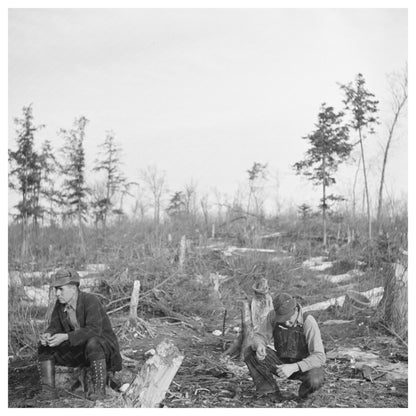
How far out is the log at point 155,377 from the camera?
3.15 meters

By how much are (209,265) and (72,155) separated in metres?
3.05

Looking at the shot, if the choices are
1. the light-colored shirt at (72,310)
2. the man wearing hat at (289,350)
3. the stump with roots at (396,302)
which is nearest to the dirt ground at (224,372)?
the stump with roots at (396,302)

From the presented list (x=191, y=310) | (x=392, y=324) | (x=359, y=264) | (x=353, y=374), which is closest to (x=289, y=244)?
(x=359, y=264)

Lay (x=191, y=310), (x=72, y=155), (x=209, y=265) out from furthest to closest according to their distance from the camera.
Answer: (x=72, y=155) < (x=209, y=265) < (x=191, y=310)

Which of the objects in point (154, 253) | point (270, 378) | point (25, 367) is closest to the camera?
point (270, 378)

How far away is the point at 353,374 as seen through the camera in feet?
14.1

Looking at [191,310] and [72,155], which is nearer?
[191,310]

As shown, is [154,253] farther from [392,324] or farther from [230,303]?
[392,324]

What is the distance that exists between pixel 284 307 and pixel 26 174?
559 cm

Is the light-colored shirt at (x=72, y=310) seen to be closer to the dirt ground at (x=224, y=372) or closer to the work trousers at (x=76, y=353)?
the work trousers at (x=76, y=353)

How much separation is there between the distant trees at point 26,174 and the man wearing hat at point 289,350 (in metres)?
4.09

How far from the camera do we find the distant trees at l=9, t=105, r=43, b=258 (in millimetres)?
7168

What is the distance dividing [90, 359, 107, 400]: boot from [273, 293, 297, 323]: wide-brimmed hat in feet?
3.88

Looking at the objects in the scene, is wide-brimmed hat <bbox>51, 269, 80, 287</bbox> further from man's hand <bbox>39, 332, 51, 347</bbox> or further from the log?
the log
